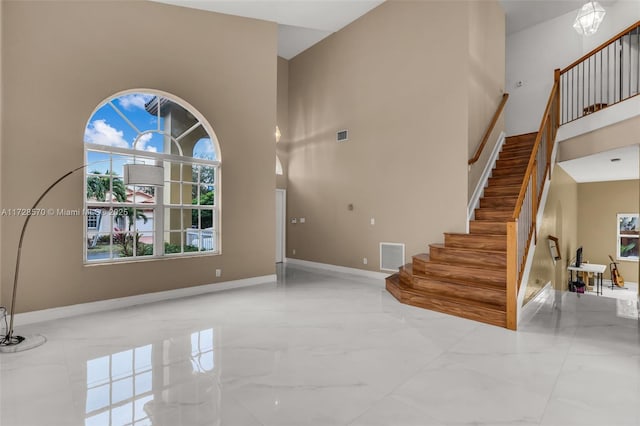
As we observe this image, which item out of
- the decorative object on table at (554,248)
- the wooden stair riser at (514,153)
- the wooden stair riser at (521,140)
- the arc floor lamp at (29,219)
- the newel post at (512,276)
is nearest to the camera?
the arc floor lamp at (29,219)

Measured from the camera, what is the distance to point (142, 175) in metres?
4.00

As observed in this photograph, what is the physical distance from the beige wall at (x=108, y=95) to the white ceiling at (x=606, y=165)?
544 cm

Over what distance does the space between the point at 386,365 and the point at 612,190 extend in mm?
9858

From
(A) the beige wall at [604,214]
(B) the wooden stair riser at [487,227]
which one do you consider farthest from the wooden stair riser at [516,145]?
(A) the beige wall at [604,214]

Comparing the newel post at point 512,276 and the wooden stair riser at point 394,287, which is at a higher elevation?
the newel post at point 512,276

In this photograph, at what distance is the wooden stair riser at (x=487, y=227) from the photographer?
5.02 meters

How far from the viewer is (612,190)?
9.33 m

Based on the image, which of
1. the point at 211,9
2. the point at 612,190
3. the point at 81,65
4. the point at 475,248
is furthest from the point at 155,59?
the point at 612,190

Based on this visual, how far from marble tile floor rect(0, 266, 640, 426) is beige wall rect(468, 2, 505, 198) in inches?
109

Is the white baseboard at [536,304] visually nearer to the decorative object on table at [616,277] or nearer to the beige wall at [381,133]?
the beige wall at [381,133]

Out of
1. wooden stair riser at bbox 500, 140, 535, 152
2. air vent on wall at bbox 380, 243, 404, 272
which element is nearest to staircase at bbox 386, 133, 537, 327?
air vent on wall at bbox 380, 243, 404, 272

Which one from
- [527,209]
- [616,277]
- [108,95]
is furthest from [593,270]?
[108,95]

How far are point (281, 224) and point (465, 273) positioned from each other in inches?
206

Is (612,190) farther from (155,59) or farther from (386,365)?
(155,59)
